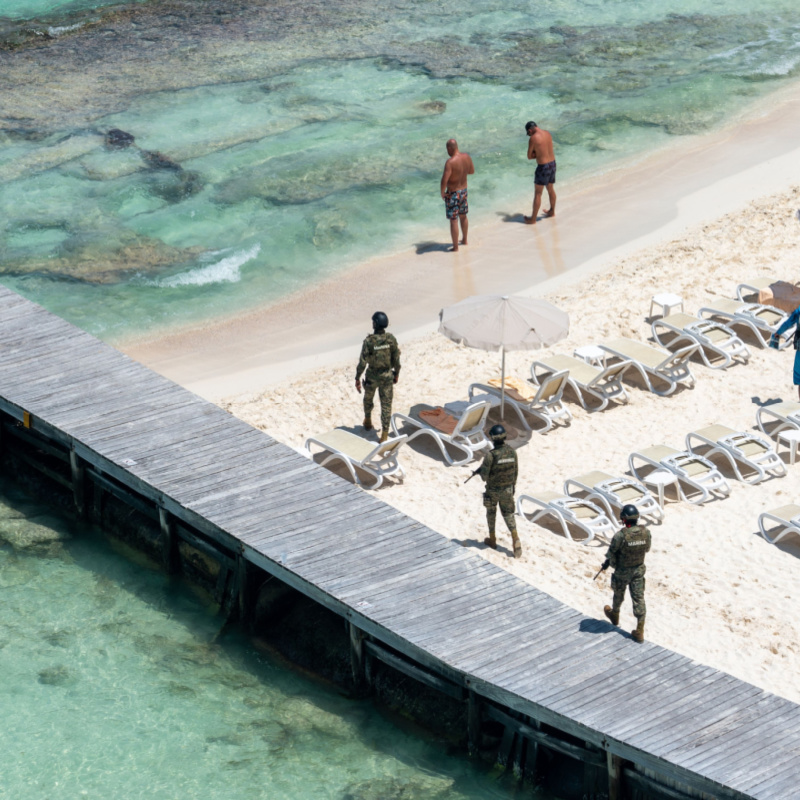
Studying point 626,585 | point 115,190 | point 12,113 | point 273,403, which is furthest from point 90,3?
point 626,585

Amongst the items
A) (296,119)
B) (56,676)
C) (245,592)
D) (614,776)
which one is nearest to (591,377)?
(245,592)

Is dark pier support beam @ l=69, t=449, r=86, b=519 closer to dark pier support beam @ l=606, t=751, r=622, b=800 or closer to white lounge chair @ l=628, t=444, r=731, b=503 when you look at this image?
white lounge chair @ l=628, t=444, r=731, b=503

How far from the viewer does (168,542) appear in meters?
13.8

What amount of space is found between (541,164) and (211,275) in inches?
234

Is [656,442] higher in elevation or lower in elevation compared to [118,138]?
lower

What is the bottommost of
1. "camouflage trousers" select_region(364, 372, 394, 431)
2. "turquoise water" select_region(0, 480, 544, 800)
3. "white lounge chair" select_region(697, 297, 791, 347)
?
"turquoise water" select_region(0, 480, 544, 800)

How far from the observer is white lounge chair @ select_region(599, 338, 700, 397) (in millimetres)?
16562

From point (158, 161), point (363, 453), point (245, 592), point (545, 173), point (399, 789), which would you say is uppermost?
point (545, 173)

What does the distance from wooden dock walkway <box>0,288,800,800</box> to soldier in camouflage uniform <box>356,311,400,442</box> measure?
1471mm

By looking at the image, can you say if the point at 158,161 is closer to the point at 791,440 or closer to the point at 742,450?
the point at 742,450

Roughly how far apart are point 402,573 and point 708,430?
16.1 feet

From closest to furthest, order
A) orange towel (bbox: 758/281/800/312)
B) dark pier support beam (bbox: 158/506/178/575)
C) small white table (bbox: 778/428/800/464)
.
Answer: dark pier support beam (bbox: 158/506/178/575) < small white table (bbox: 778/428/800/464) < orange towel (bbox: 758/281/800/312)

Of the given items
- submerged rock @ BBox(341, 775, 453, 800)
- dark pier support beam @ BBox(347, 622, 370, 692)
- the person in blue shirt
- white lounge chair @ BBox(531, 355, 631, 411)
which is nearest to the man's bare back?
white lounge chair @ BBox(531, 355, 631, 411)

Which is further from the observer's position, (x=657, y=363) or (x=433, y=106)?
(x=433, y=106)
